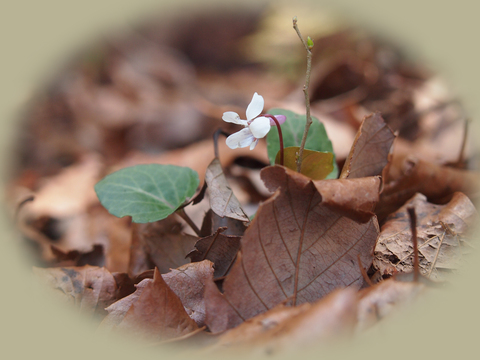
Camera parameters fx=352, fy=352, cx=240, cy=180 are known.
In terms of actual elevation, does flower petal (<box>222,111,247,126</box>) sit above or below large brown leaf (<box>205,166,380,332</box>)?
above

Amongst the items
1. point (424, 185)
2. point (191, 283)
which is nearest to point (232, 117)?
point (191, 283)

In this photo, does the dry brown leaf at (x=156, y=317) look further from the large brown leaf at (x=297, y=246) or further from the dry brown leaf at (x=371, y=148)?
the dry brown leaf at (x=371, y=148)

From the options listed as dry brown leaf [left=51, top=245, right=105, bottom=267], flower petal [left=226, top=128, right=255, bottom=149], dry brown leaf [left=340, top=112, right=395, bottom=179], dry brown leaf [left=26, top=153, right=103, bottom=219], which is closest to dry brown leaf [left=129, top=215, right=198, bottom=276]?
dry brown leaf [left=51, top=245, right=105, bottom=267]

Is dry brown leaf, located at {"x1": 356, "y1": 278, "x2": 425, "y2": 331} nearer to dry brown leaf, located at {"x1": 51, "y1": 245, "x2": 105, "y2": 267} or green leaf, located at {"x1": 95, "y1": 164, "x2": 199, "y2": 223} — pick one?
green leaf, located at {"x1": 95, "y1": 164, "x2": 199, "y2": 223}

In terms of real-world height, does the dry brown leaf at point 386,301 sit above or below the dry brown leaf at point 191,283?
above

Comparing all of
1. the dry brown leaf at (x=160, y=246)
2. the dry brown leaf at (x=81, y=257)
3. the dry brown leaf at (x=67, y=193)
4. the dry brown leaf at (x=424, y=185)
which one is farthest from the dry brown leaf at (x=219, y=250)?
the dry brown leaf at (x=67, y=193)

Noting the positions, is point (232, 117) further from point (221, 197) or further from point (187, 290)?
point (187, 290)

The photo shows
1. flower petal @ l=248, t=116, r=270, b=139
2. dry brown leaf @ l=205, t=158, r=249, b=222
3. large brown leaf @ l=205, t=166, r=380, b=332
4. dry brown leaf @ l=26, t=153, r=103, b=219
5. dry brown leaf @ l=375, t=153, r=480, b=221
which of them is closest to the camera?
large brown leaf @ l=205, t=166, r=380, b=332
